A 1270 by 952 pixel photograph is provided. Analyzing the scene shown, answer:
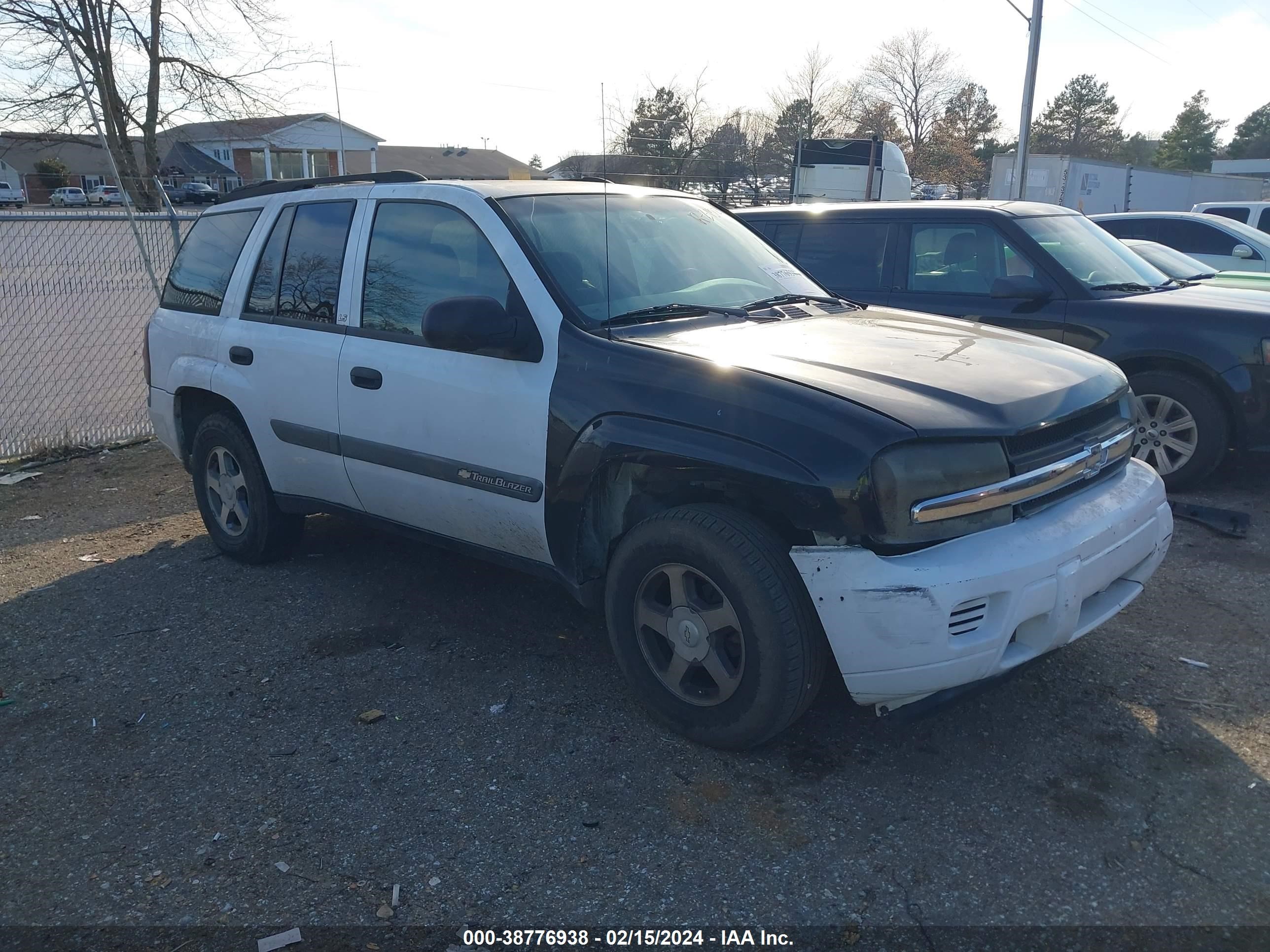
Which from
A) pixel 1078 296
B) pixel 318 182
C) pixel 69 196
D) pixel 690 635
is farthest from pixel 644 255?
pixel 69 196

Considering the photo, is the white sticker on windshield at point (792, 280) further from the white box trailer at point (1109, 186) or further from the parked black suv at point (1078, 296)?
the white box trailer at point (1109, 186)

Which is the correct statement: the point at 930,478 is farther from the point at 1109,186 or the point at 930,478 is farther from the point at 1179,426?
the point at 1109,186

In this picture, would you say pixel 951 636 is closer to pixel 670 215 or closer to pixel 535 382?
pixel 535 382

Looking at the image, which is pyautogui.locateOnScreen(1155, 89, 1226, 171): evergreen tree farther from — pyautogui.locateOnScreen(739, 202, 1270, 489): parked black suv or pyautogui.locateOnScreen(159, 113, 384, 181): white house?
pyautogui.locateOnScreen(739, 202, 1270, 489): parked black suv

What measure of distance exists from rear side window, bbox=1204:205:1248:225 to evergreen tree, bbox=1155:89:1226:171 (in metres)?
68.7

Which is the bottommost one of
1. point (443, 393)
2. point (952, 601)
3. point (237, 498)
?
point (237, 498)

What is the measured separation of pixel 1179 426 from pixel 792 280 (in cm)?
315

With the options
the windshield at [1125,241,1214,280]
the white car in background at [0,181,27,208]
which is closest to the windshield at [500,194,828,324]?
the windshield at [1125,241,1214,280]

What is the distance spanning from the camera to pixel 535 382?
11.6ft

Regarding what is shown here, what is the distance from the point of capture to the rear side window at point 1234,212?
15.4m

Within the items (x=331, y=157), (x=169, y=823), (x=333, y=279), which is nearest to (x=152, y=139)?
(x=331, y=157)

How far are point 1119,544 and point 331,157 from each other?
116 feet

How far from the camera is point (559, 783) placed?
3125 millimetres

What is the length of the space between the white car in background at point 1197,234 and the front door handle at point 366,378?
32.9 ft
